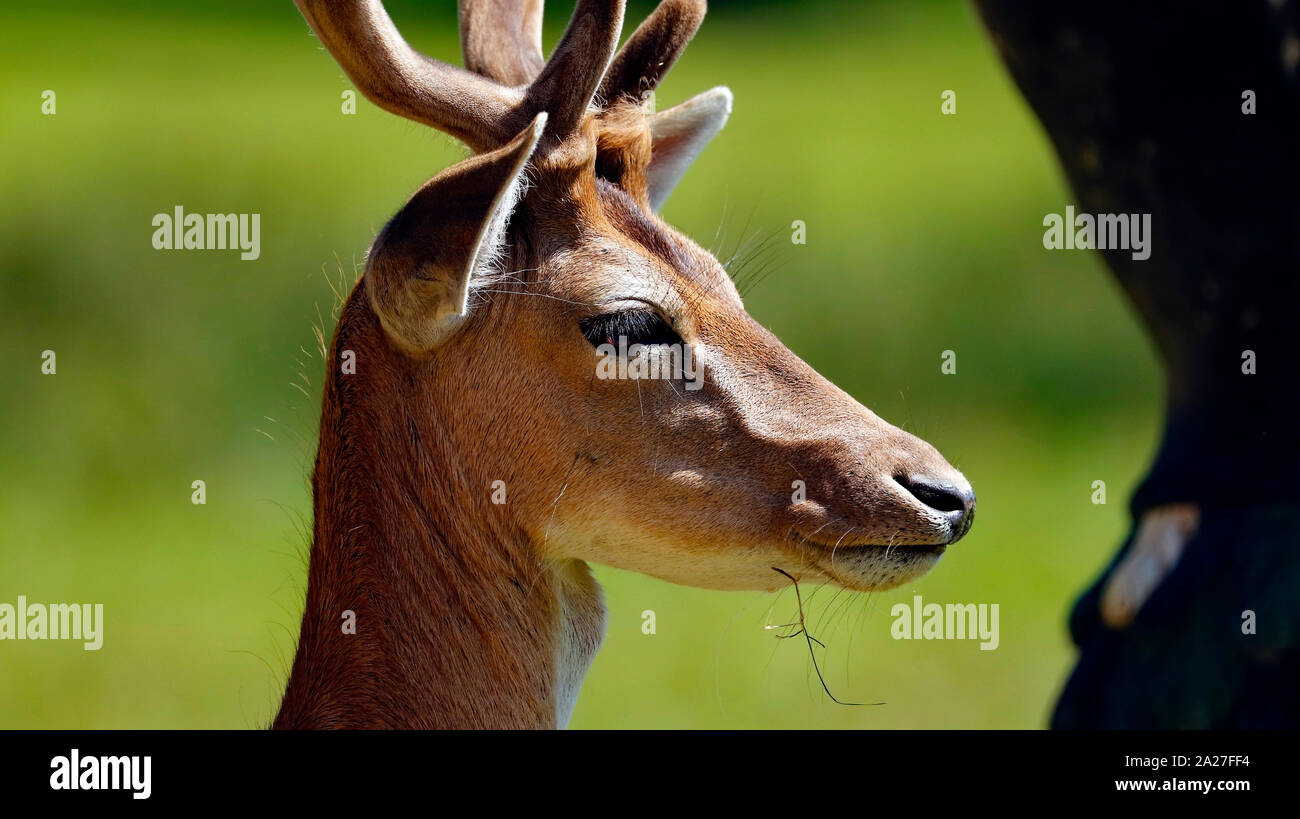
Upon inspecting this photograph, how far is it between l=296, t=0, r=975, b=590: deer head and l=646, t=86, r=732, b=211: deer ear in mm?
847

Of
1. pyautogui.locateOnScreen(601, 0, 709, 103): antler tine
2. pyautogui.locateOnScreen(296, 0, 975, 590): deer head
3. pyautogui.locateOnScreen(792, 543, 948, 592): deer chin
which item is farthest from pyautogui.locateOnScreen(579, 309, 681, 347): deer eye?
pyautogui.locateOnScreen(601, 0, 709, 103): antler tine

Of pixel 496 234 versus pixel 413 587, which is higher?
pixel 496 234

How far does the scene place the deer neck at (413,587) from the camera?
15.9ft

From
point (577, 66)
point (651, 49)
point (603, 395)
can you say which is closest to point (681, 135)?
point (651, 49)

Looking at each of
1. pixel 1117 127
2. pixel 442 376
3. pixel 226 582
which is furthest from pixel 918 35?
pixel 442 376

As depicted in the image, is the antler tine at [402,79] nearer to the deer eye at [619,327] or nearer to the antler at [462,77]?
the antler at [462,77]

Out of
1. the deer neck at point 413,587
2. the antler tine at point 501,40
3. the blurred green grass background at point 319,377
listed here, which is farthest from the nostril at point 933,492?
the blurred green grass background at point 319,377

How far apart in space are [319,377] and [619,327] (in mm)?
9086

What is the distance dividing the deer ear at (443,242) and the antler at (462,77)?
0.29 metres

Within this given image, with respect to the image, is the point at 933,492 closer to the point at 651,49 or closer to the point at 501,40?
the point at 651,49

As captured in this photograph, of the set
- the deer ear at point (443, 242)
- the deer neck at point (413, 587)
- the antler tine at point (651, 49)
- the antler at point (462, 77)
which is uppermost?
the antler tine at point (651, 49)

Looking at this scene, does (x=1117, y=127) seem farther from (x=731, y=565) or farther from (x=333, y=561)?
(x=333, y=561)

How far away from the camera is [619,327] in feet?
15.4
